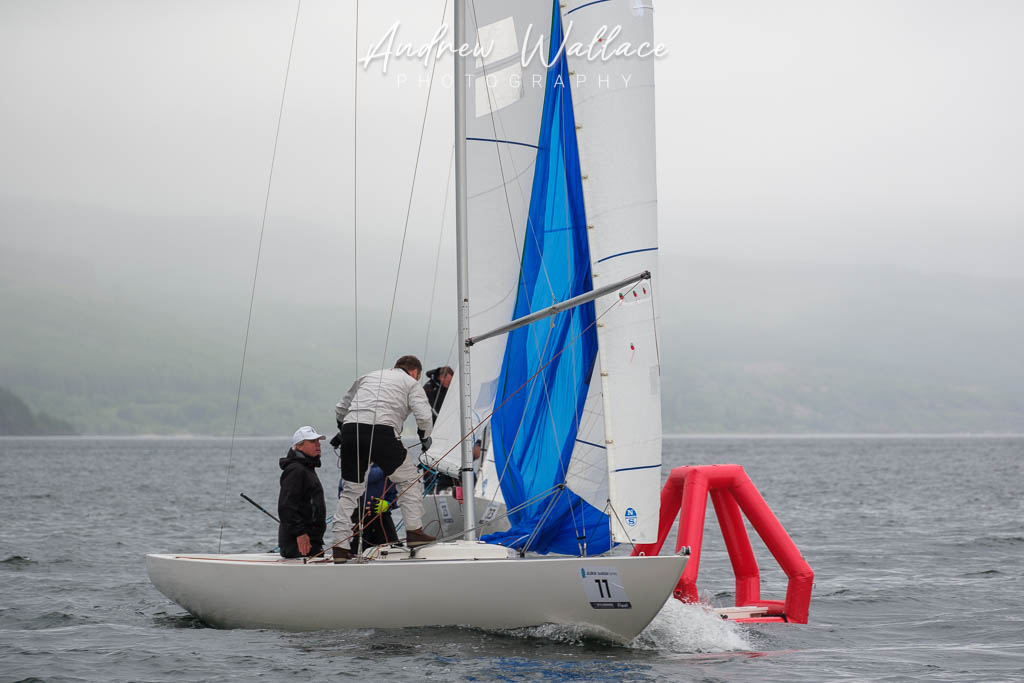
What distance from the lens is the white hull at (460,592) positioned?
8727mm

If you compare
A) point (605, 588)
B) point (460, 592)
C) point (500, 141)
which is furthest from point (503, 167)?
point (605, 588)

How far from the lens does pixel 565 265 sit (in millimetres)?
10391

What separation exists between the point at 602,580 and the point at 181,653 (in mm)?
3472

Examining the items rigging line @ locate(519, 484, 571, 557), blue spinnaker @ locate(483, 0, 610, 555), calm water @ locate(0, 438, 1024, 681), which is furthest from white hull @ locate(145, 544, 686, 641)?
rigging line @ locate(519, 484, 571, 557)

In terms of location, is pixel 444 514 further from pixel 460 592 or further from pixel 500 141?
pixel 500 141

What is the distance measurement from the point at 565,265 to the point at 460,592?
10.1ft

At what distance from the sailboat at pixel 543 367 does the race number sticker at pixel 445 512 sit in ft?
3.66

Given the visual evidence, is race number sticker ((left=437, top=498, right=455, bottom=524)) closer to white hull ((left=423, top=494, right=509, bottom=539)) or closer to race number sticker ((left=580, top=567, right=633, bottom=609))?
white hull ((left=423, top=494, right=509, bottom=539))

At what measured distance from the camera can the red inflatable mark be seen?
1065 centimetres

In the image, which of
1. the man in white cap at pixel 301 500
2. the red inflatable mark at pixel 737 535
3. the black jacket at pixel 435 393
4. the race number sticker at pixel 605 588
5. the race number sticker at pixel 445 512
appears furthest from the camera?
the black jacket at pixel 435 393

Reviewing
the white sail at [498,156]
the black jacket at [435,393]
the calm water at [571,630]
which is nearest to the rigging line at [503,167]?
the white sail at [498,156]

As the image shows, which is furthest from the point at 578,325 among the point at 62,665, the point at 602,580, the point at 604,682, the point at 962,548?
the point at 962,548

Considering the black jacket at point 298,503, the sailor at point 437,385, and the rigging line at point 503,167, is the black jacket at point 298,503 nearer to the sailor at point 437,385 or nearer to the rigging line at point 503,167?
the rigging line at point 503,167

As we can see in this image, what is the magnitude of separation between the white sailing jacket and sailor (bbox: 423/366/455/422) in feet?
10.0
